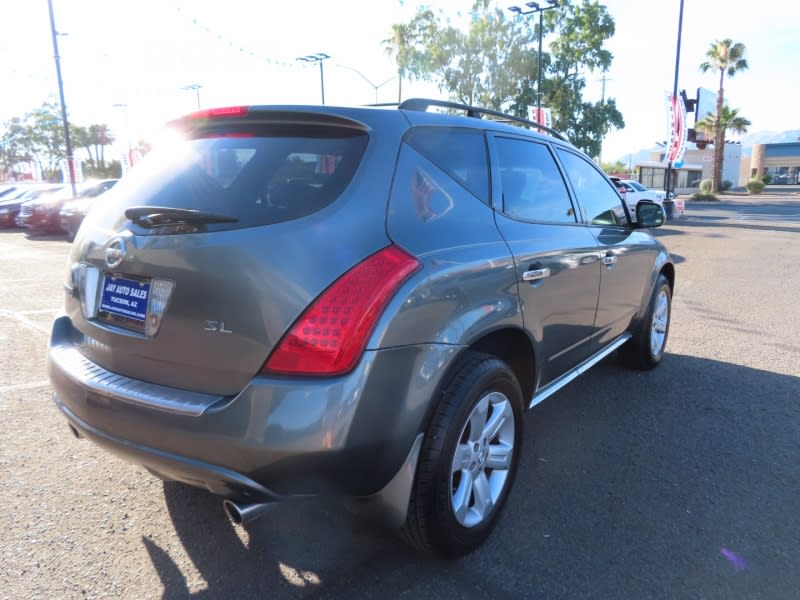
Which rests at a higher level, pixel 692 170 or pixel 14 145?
pixel 14 145

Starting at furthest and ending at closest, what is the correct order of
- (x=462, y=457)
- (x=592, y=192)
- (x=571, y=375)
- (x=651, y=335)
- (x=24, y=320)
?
1. (x=24, y=320)
2. (x=651, y=335)
3. (x=592, y=192)
4. (x=571, y=375)
5. (x=462, y=457)

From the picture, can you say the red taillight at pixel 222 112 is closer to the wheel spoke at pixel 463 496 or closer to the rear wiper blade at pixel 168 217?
the rear wiper blade at pixel 168 217

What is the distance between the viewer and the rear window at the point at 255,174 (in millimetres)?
2014

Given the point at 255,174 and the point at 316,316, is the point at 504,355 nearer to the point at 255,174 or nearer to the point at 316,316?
the point at 316,316

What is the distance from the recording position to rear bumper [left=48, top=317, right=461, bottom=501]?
1802 millimetres

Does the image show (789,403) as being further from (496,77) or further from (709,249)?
(496,77)

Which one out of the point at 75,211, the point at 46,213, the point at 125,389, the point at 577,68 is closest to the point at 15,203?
the point at 46,213

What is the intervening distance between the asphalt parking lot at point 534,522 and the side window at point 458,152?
4.66 feet

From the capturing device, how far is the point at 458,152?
2572mm

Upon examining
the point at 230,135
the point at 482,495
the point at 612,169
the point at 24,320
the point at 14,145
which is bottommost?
the point at 24,320

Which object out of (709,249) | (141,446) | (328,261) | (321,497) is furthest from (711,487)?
(709,249)

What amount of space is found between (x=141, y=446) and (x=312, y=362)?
0.72 meters

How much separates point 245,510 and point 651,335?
3.67m

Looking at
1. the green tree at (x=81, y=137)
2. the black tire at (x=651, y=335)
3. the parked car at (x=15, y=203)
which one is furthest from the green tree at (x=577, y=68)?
the green tree at (x=81, y=137)
